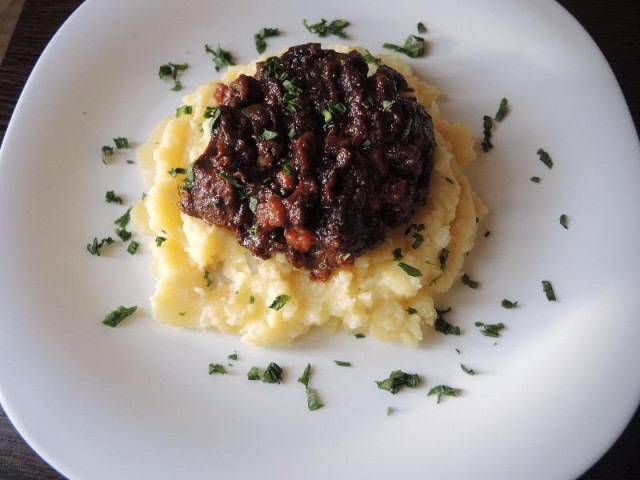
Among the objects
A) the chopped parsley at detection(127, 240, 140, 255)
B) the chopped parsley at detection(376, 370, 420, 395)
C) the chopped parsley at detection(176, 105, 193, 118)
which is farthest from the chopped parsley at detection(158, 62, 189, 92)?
the chopped parsley at detection(376, 370, 420, 395)

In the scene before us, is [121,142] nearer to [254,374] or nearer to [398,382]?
[254,374]

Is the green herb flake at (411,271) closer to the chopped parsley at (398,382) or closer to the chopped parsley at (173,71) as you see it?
the chopped parsley at (398,382)

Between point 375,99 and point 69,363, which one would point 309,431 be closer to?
point 69,363

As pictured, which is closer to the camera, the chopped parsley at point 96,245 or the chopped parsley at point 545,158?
the chopped parsley at point 96,245

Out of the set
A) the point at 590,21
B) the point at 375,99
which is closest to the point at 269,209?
the point at 375,99

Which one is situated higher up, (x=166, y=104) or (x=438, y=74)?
(x=438, y=74)

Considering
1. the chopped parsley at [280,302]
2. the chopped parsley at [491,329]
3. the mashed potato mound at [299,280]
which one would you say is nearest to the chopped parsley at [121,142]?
the mashed potato mound at [299,280]

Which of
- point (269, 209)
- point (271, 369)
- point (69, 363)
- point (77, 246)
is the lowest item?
point (69, 363)
